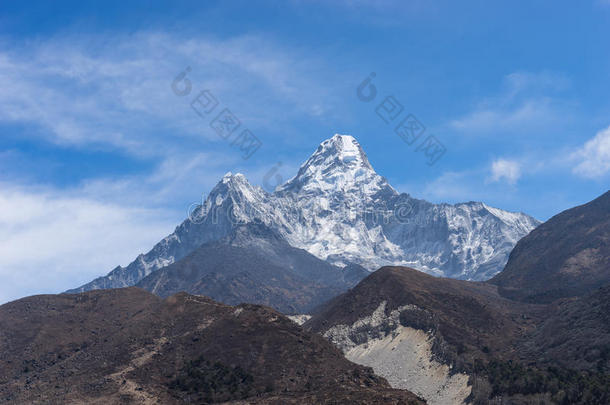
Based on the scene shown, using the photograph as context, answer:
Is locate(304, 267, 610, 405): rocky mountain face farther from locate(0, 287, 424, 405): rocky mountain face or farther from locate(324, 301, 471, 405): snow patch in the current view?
locate(0, 287, 424, 405): rocky mountain face

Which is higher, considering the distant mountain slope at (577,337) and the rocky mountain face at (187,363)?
the rocky mountain face at (187,363)

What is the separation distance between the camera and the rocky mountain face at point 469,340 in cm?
10038

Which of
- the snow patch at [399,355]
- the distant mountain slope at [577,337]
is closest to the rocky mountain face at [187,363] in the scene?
the snow patch at [399,355]

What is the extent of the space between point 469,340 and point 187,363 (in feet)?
218

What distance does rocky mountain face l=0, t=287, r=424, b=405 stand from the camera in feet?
298

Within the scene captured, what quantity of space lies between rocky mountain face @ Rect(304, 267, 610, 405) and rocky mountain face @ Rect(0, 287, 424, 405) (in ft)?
80.1

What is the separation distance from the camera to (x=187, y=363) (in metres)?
103

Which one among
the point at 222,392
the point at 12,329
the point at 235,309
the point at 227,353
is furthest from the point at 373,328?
the point at 12,329

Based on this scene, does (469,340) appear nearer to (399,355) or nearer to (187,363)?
(399,355)

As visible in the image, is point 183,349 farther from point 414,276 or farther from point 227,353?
point 414,276

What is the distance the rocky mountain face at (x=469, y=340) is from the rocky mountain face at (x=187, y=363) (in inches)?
961

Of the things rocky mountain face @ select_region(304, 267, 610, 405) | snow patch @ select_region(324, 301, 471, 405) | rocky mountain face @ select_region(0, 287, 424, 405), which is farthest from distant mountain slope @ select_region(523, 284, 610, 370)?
rocky mountain face @ select_region(0, 287, 424, 405)

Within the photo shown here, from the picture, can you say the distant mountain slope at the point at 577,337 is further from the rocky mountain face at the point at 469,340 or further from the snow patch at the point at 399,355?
the snow patch at the point at 399,355

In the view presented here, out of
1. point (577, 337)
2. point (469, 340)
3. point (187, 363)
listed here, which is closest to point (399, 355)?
point (469, 340)
